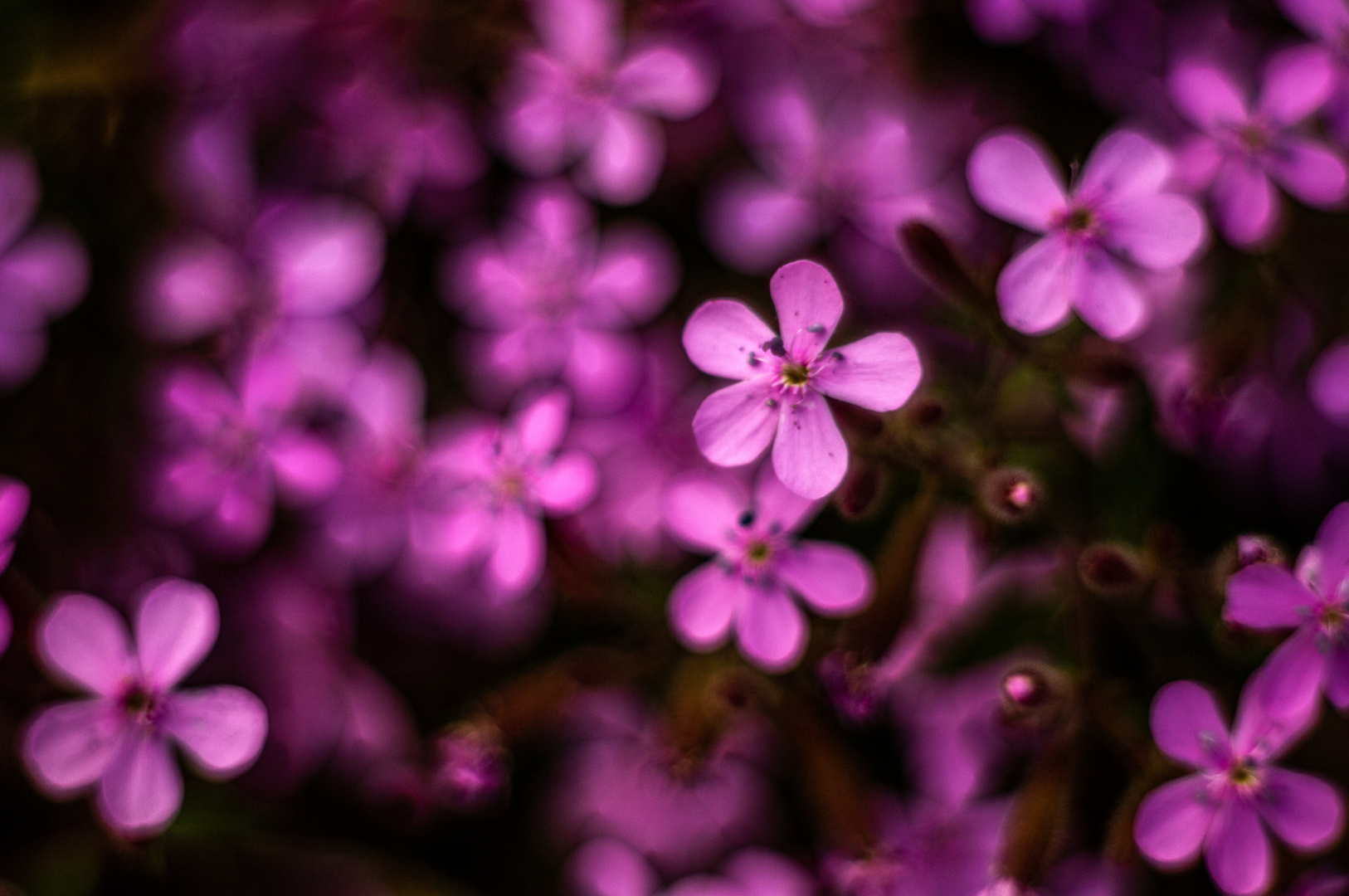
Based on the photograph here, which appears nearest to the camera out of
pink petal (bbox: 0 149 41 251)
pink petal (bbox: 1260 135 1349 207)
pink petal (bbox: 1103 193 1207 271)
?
pink petal (bbox: 1103 193 1207 271)

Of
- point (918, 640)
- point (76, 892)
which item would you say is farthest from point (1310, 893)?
point (76, 892)

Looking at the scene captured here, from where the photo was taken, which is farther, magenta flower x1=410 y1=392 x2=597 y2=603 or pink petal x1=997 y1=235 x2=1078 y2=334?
magenta flower x1=410 y1=392 x2=597 y2=603

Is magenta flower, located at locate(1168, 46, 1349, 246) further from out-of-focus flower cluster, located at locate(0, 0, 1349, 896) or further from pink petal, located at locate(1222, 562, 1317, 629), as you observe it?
pink petal, located at locate(1222, 562, 1317, 629)

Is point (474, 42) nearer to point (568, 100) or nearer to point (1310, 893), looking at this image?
point (568, 100)

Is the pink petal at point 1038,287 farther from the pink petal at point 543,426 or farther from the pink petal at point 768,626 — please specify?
the pink petal at point 543,426

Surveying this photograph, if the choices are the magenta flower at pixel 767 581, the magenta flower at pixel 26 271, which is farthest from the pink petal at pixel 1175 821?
the magenta flower at pixel 26 271

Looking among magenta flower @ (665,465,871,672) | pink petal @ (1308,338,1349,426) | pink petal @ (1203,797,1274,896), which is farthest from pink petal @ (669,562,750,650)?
pink petal @ (1308,338,1349,426)

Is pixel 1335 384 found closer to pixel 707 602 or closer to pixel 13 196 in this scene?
pixel 707 602
